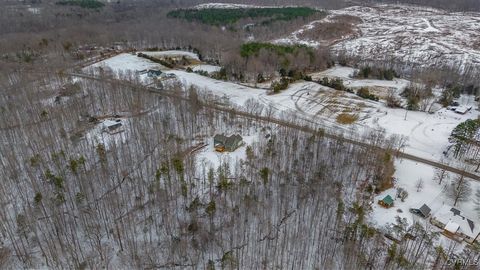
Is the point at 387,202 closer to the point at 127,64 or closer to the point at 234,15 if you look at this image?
the point at 127,64

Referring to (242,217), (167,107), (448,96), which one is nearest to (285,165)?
(242,217)

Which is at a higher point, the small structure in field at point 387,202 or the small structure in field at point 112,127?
the small structure in field at point 112,127

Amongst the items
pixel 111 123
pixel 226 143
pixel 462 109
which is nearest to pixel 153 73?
pixel 111 123

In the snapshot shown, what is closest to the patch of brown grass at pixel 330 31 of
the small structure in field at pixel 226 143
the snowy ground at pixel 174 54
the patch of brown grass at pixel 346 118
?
the snowy ground at pixel 174 54

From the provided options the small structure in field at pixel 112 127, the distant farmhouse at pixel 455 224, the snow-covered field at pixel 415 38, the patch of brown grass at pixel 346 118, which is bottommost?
the distant farmhouse at pixel 455 224

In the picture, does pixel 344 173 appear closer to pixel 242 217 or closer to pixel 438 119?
pixel 242 217

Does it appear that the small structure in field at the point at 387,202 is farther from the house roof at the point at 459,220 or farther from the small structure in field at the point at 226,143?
the small structure in field at the point at 226,143

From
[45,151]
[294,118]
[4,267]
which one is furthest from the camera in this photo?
[294,118]
